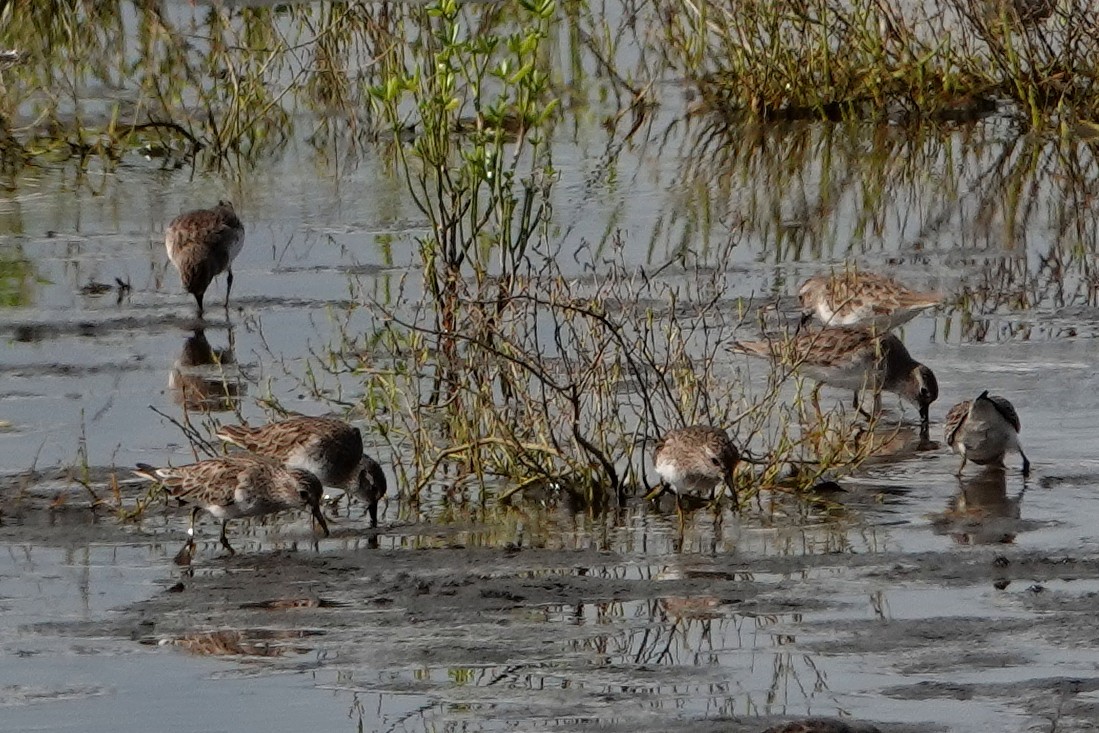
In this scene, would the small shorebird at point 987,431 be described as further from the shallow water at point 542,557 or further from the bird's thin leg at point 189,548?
the bird's thin leg at point 189,548

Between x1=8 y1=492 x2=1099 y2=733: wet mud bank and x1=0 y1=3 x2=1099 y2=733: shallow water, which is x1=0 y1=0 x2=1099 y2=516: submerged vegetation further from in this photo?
x1=8 y1=492 x2=1099 y2=733: wet mud bank

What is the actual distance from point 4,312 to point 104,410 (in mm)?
2704

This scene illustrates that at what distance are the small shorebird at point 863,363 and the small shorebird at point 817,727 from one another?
5.15m

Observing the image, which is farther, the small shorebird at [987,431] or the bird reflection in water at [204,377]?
the bird reflection in water at [204,377]

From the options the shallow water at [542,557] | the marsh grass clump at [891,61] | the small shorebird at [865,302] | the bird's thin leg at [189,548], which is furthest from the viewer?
the marsh grass clump at [891,61]

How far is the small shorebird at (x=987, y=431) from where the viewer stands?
35.5 feet

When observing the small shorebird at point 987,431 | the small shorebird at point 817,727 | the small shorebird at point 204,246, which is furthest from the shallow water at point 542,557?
the small shorebird at point 817,727

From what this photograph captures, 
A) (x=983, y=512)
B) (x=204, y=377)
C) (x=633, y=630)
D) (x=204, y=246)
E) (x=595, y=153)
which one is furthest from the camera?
(x=595, y=153)

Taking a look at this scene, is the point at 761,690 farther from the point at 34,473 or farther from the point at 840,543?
the point at 34,473

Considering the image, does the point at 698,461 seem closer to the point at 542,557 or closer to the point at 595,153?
the point at 542,557

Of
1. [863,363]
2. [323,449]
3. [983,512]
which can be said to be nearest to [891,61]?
[863,363]

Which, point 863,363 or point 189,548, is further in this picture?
point 863,363

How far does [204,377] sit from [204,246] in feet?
6.05

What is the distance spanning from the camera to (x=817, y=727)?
258 inches
